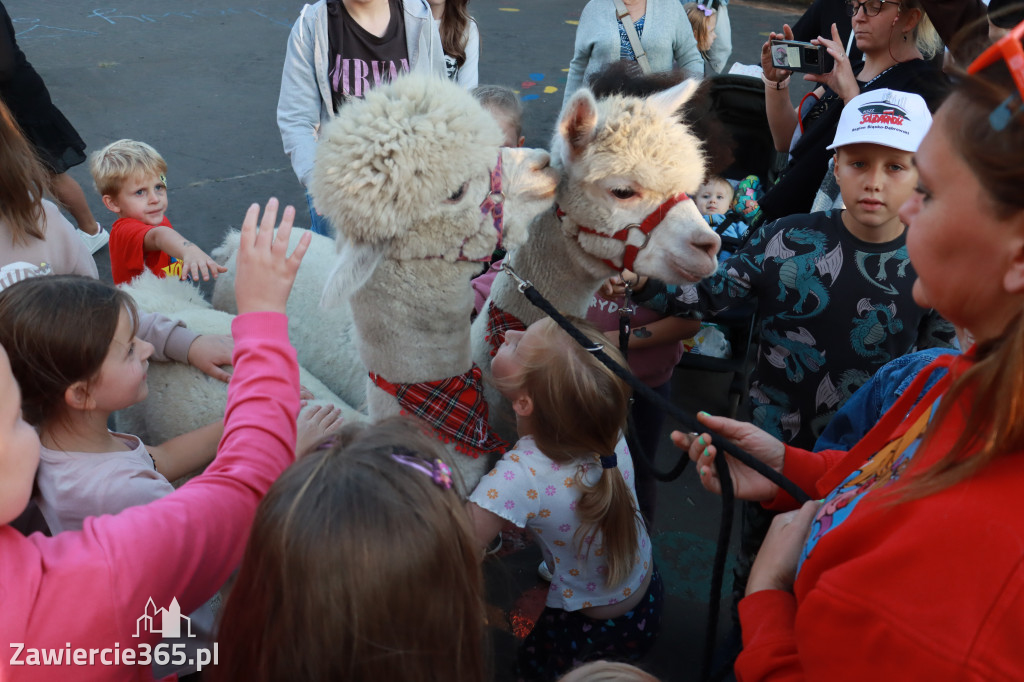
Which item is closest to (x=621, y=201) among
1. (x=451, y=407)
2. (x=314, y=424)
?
(x=451, y=407)

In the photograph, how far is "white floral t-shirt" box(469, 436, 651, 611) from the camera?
1.74 metres

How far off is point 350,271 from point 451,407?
48 cm

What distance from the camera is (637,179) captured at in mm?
2049

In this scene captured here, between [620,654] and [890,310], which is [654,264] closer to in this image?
[890,310]

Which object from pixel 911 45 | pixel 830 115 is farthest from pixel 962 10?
pixel 830 115

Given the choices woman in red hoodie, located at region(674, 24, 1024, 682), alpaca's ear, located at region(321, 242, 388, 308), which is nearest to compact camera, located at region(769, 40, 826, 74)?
alpaca's ear, located at region(321, 242, 388, 308)

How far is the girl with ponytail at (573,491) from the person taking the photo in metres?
1.73

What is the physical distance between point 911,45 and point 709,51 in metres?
2.75

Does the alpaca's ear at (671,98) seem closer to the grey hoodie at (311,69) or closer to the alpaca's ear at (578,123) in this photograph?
the alpaca's ear at (578,123)

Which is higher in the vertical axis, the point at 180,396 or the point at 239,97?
the point at 180,396

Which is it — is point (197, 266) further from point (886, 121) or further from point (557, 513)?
point (886, 121)

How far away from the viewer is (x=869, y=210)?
1955 millimetres

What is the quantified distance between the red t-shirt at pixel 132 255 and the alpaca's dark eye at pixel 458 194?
1.88 m

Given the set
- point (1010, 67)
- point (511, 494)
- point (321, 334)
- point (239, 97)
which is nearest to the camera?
point (1010, 67)
